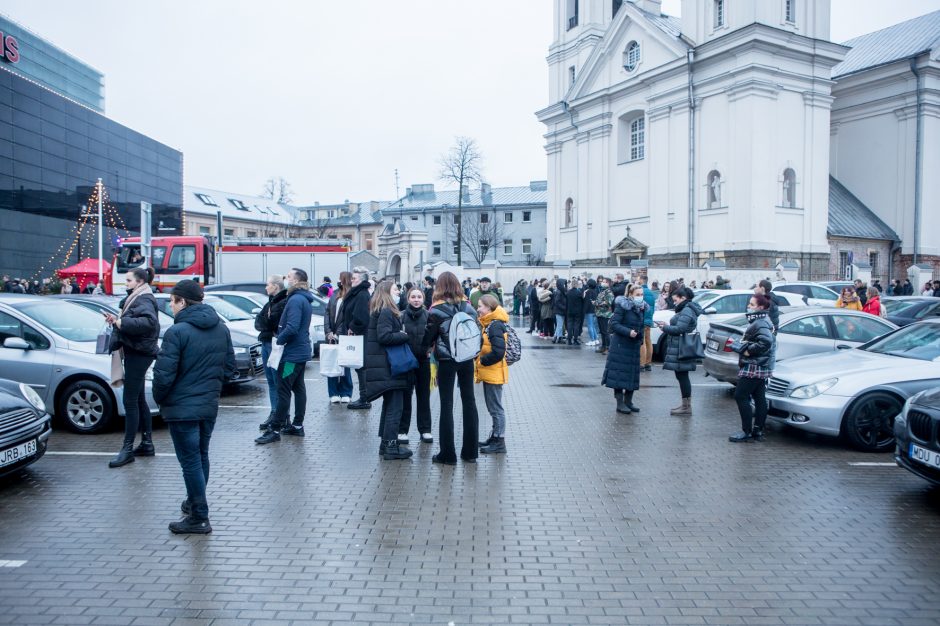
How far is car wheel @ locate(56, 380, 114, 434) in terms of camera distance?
8691mm

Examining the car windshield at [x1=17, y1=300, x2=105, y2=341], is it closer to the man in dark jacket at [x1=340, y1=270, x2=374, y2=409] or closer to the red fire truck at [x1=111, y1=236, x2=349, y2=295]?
the man in dark jacket at [x1=340, y1=270, x2=374, y2=409]

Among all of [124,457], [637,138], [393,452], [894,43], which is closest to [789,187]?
[637,138]

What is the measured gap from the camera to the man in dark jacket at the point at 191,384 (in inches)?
209

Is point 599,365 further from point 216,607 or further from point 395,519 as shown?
point 216,607

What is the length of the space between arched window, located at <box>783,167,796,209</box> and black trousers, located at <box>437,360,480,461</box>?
32088mm

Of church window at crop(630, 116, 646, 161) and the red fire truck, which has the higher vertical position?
church window at crop(630, 116, 646, 161)

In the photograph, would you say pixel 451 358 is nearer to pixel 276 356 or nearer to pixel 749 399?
pixel 276 356

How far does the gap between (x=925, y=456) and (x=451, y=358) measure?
14.2ft

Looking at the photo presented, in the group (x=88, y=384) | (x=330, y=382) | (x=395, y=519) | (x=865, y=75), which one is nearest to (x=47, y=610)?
(x=395, y=519)

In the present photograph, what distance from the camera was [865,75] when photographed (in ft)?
131

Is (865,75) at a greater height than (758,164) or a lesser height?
greater

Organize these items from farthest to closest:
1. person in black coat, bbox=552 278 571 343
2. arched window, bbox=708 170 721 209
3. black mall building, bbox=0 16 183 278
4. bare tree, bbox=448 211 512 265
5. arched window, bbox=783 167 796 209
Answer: bare tree, bbox=448 211 512 265, black mall building, bbox=0 16 183 278, arched window, bbox=708 170 721 209, arched window, bbox=783 167 796 209, person in black coat, bbox=552 278 571 343

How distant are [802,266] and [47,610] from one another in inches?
1426

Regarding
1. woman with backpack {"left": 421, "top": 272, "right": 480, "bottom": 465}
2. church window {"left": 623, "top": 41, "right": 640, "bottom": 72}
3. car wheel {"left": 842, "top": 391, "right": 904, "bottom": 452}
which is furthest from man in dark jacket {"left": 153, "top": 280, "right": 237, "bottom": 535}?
church window {"left": 623, "top": 41, "right": 640, "bottom": 72}
